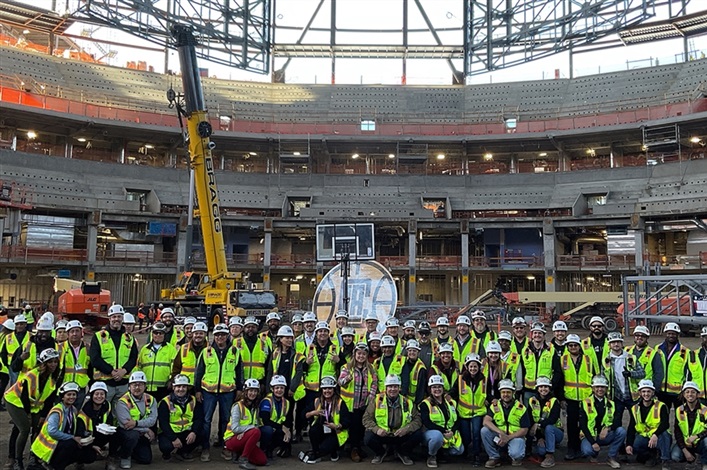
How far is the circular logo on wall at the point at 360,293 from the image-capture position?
14391 mm

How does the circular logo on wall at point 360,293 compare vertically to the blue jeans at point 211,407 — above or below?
above

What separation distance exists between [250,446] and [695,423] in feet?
18.9

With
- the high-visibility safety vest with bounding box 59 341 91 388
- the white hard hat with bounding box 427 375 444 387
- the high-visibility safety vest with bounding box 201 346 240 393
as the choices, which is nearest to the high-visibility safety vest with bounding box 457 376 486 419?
the white hard hat with bounding box 427 375 444 387

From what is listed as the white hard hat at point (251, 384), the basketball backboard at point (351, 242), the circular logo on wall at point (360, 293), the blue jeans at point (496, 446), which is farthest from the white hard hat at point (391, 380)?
the basketball backboard at point (351, 242)

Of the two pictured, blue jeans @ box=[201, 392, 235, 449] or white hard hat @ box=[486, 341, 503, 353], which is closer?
blue jeans @ box=[201, 392, 235, 449]

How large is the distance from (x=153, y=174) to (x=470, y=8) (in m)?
28.9

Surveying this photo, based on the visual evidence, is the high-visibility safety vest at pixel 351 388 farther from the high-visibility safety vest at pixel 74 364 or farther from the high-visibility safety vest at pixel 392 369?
the high-visibility safety vest at pixel 74 364

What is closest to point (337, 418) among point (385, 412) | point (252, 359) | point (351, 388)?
point (351, 388)

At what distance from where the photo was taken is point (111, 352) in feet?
24.8

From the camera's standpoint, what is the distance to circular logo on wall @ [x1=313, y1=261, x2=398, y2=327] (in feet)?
47.2

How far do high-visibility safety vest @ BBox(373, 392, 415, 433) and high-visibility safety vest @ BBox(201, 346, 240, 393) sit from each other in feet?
6.77

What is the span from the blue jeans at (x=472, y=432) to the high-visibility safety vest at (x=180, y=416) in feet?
12.2

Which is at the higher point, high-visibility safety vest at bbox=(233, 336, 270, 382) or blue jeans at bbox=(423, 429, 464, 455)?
high-visibility safety vest at bbox=(233, 336, 270, 382)

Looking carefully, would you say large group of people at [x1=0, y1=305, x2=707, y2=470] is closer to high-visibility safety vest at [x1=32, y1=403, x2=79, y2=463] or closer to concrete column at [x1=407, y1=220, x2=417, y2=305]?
high-visibility safety vest at [x1=32, y1=403, x2=79, y2=463]
